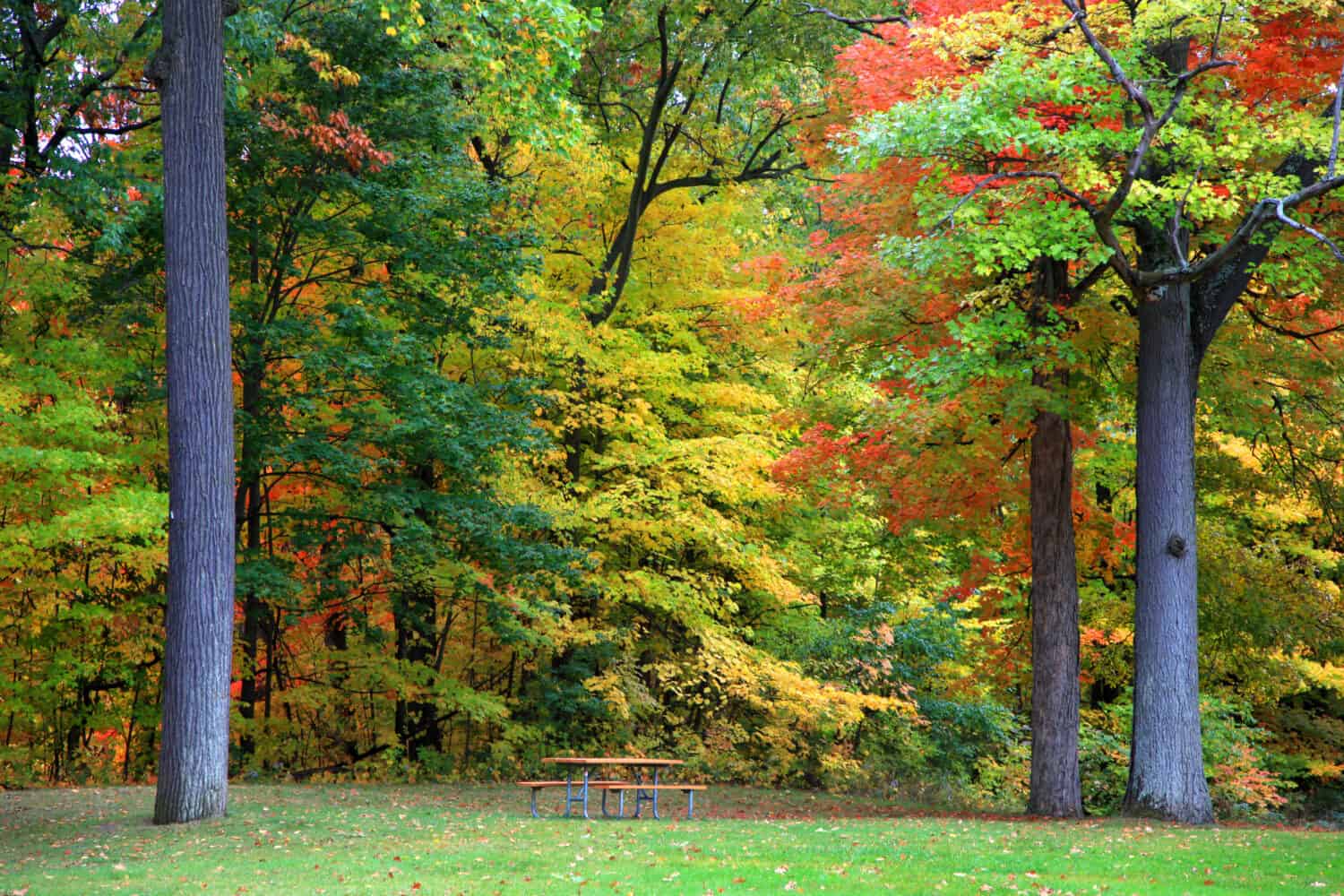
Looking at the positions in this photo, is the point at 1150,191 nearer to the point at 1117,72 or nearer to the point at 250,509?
the point at 1117,72

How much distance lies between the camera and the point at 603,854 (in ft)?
30.1

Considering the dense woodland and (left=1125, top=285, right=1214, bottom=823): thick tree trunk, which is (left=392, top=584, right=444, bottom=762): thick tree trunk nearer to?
the dense woodland

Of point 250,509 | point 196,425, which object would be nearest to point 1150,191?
point 196,425

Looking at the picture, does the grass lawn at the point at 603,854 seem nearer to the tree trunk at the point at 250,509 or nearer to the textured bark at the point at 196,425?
the textured bark at the point at 196,425

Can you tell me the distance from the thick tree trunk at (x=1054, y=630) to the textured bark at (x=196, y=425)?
29.1 feet

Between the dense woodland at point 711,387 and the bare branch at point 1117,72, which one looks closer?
the bare branch at point 1117,72

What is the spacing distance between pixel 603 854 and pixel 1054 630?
688 cm

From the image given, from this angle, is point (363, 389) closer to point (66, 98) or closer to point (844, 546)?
point (66, 98)

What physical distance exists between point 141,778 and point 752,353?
37.4 feet

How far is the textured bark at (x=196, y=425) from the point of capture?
10.7 m

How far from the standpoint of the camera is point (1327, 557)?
17688mm

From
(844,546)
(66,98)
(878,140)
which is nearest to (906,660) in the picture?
(844,546)

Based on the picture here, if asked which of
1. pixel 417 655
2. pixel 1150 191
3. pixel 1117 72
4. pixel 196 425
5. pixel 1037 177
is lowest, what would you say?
pixel 417 655

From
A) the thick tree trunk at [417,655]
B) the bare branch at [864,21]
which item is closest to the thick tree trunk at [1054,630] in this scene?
the bare branch at [864,21]
